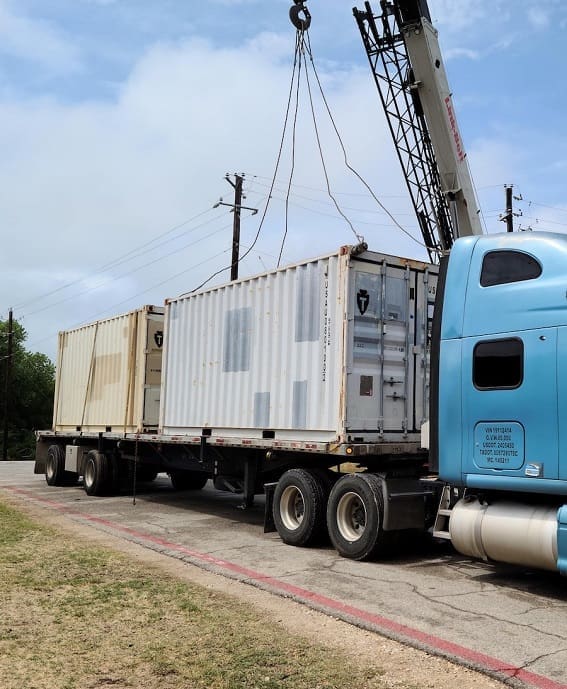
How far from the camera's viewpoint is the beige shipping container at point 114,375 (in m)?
14.5

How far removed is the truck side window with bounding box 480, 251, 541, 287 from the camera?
22.5 feet

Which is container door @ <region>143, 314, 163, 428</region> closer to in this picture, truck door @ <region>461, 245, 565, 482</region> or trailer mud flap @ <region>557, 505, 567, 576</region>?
truck door @ <region>461, 245, 565, 482</region>

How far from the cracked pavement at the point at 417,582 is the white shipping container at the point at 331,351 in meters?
1.52

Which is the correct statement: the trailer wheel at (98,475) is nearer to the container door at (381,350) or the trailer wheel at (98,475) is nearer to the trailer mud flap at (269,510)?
the trailer mud flap at (269,510)

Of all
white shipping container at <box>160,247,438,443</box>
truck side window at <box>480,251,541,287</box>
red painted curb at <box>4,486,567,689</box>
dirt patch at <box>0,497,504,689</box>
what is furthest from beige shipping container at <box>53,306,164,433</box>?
truck side window at <box>480,251,541,287</box>

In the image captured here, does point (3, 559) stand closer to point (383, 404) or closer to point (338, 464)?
point (338, 464)

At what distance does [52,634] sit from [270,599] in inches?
80.9

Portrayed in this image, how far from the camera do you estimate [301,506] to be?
9.63m

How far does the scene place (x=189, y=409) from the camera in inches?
484

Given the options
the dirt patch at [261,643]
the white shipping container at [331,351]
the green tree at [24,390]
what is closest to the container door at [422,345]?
the white shipping container at [331,351]

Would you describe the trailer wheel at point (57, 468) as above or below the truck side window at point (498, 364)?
below

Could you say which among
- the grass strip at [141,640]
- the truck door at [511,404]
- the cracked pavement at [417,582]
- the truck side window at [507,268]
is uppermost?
the truck side window at [507,268]

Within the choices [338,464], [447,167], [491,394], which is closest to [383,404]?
[338,464]

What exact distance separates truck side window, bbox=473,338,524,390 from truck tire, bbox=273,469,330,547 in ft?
9.84
